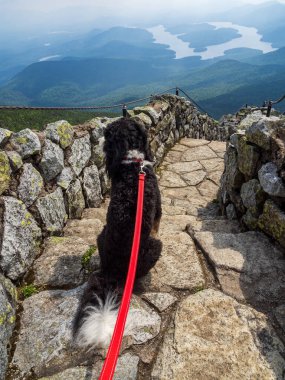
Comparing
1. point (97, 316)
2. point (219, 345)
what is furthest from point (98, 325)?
point (219, 345)

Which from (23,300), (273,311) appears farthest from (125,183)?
(273,311)

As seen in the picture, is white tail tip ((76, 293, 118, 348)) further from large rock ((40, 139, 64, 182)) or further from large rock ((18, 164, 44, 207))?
large rock ((40, 139, 64, 182))

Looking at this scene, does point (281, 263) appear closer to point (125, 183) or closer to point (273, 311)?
point (273, 311)

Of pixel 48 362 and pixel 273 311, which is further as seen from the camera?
pixel 273 311

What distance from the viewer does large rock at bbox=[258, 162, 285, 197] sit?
11.2ft

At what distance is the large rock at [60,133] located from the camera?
4270 mm

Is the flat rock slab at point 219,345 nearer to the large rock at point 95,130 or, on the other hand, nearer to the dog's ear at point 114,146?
the dog's ear at point 114,146

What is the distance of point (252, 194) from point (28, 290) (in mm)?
3136

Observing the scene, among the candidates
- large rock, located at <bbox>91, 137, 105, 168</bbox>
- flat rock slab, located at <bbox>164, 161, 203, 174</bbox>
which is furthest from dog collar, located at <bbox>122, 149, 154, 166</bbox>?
flat rock slab, located at <bbox>164, 161, 203, 174</bbox>

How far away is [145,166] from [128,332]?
1808 millimetres

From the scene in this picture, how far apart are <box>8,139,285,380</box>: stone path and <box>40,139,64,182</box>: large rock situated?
0.92m

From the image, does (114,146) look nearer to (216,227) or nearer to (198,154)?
(216,227)

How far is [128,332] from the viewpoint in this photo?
2.46 meters

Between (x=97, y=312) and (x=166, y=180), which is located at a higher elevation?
(x=97, y=312)
